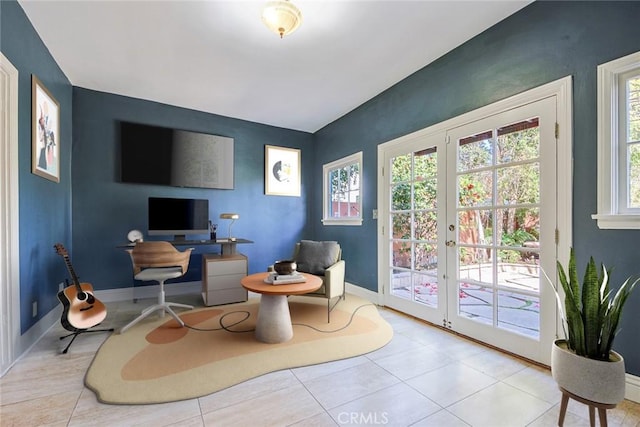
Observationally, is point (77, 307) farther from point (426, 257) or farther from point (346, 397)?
point (426, 257)

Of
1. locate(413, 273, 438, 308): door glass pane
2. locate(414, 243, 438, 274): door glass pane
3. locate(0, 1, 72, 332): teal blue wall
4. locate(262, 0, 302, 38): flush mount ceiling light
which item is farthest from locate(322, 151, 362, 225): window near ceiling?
locate(0, 1, 72, 332): teal blue wall

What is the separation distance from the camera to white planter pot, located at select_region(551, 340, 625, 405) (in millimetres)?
1274

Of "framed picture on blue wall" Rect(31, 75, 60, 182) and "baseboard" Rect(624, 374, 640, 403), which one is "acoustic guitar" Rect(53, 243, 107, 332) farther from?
"baseboard" Rect(624, 374, 640, 403)

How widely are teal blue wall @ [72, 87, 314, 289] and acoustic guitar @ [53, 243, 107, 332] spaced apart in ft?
4.00

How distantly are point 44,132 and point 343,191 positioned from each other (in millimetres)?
3425

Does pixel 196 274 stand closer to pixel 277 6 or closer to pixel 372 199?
pixel 372 199

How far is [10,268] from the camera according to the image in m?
1.97

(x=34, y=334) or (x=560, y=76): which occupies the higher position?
(x=560, y=76)

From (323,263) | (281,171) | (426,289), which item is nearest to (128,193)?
(281,171)

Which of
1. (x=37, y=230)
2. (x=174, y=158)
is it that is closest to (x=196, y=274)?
(x=174, y=158)

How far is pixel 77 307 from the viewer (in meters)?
2.33

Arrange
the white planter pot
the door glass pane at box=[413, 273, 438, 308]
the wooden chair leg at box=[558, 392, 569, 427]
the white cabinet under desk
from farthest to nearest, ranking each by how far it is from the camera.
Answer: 1. the white cabinet under desk
2. the door glass pane at box=[413, 273, 438, 308]
3. the wooden chair leg at box=[558, 392, 569, 427]
4. the white planter pot

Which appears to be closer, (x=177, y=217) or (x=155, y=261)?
(x=155, y=261)

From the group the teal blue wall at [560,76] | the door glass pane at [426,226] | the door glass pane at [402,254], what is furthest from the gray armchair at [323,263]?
the teal blue wall at [560,76]
